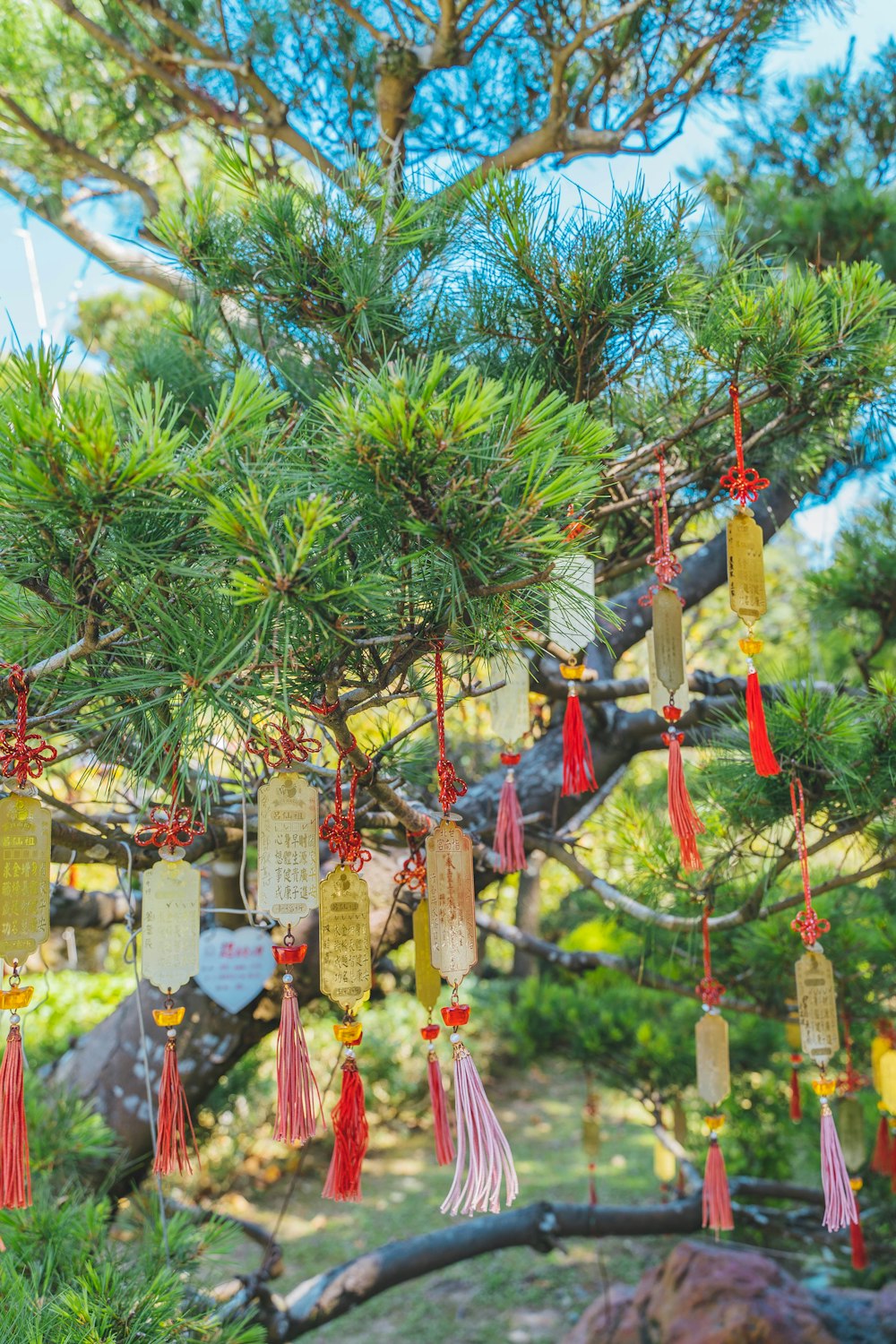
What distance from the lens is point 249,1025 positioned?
5.51ft

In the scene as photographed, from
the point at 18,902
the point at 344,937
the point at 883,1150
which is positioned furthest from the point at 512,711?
the point at 883,1150

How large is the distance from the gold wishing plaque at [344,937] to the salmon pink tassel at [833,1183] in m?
0.60

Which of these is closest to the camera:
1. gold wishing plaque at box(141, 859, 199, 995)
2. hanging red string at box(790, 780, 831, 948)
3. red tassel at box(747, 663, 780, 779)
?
gold wishing plaque at box(141, 859, 199, 995)

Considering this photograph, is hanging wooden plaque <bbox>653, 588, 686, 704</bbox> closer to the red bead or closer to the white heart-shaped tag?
the red bead

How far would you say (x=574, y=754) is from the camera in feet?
4.15

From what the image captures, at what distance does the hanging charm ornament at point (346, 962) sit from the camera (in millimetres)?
973

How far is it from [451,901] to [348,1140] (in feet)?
0.87

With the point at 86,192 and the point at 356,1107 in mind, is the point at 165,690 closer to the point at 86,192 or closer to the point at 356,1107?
the point at 356,1107

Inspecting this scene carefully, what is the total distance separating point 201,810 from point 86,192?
1.71 meters

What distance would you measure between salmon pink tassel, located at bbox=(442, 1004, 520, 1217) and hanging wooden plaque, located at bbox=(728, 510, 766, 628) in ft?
1.78

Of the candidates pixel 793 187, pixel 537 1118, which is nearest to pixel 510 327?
pixel 793 187

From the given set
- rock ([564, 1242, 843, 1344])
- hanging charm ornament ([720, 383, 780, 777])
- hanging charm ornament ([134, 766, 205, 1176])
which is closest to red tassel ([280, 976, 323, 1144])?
hanging charm ornament ([134, 766, 205, 1176])

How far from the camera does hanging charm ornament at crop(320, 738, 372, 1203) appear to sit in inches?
38.3

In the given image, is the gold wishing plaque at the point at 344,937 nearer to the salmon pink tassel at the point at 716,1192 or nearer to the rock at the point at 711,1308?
the salmon pink tassel at the point at 716,1192
